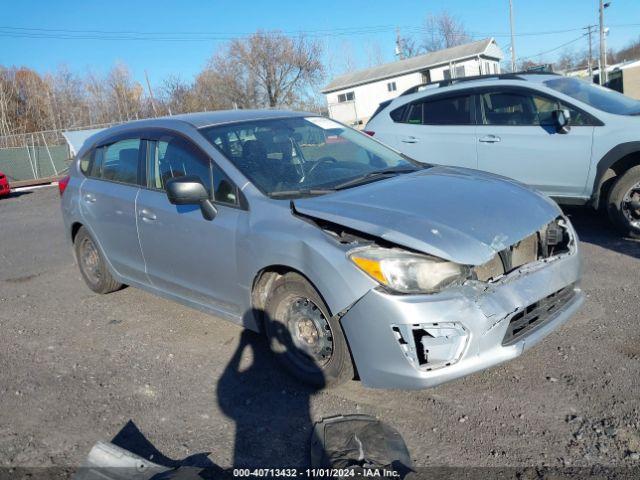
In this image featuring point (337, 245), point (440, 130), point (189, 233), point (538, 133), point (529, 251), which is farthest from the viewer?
point (440, 130)

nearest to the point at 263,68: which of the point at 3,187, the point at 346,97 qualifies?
the point at 346,97

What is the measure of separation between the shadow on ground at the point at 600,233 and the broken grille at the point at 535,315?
2.51 m

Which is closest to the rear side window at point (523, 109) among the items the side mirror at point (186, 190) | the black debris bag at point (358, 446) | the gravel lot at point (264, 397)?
the gravel lot at point (264, 397)

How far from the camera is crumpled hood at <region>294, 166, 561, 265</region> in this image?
314 cm

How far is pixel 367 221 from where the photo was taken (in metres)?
3.30

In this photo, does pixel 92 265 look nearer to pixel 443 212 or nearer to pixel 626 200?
pixel 443 212

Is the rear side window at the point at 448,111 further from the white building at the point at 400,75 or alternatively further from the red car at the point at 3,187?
the white building at the point at 400,75

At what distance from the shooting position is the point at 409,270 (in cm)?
310

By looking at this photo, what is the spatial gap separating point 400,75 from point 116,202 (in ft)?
136

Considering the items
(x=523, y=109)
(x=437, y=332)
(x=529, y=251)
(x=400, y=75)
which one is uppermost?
(x=400, y=75)

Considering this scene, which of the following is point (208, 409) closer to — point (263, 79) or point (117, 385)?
point (117, 385)

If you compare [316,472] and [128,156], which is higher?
[128,156]

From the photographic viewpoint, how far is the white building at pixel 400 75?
130ft

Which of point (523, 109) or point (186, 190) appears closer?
point (186, 190)
